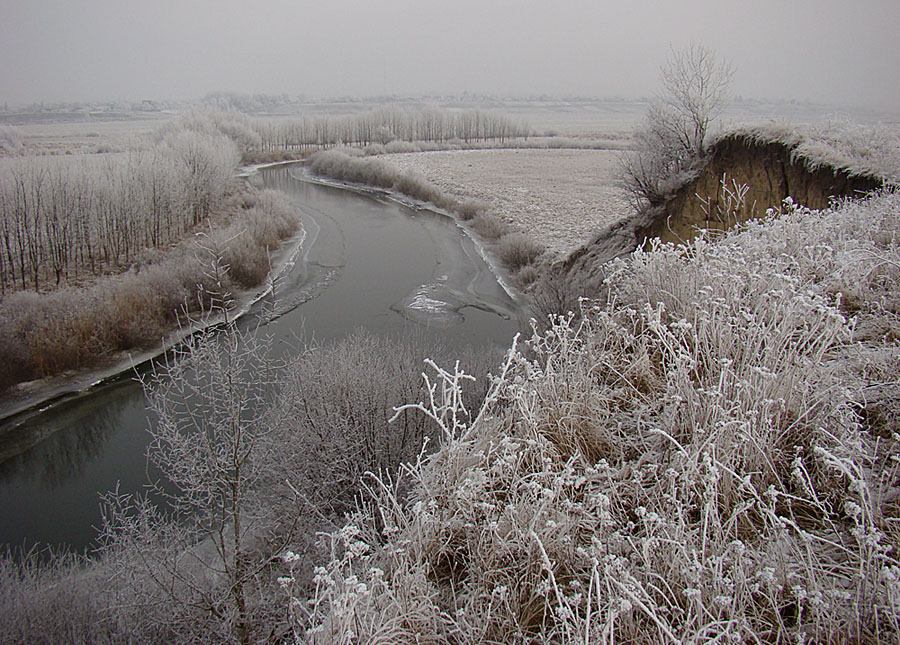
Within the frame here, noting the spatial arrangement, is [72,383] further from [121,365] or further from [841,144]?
[841,144]

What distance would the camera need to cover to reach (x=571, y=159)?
5494 cm

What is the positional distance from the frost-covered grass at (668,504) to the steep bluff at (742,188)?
7222 mm

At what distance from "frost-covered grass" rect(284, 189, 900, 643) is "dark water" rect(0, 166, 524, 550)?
19.6 ft

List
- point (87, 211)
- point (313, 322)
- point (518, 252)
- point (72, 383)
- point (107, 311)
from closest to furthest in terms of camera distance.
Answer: point (72, 383)
point (107, 311)
point (313, 322)
point (87, 211)
point (518, 252)

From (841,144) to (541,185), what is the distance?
28.6 meters

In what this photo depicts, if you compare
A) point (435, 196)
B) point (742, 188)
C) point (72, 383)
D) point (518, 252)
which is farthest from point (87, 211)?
point (742, 188)

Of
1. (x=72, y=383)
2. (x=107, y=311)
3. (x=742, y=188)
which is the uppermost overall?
(x=742, y=188)

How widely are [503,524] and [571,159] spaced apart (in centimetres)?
5634

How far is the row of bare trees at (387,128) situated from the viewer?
65875 millimetres

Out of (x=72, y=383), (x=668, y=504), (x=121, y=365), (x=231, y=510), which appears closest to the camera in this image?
(x=668, y=504)

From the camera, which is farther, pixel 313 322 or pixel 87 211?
pixel 87 211

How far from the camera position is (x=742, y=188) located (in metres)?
12.2

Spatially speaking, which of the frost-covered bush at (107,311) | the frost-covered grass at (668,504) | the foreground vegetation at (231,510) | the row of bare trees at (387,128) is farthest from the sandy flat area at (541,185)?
the frost-covered grass at (668,504)

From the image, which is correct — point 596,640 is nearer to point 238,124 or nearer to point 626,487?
point 626,487
